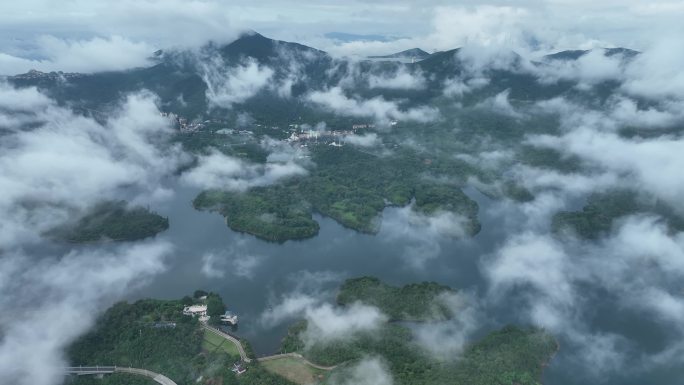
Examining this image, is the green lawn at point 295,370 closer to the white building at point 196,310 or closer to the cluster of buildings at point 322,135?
the white building at point 196,310

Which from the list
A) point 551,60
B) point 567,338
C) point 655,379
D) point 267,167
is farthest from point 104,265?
point 551,60

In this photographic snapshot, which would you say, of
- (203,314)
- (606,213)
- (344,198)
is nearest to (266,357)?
(203,314)

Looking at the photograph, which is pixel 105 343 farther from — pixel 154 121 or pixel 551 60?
pixel 551 60

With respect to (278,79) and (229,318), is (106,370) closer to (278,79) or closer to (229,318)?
(229,318)

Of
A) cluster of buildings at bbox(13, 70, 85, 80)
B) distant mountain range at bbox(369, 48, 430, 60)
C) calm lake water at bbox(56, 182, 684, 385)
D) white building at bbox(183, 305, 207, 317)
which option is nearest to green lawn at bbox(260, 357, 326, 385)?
calm lake water at bbox(56, 182, 684, 385)

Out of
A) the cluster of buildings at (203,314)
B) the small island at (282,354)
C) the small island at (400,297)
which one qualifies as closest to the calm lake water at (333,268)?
the cluster of buildings at (203,314)

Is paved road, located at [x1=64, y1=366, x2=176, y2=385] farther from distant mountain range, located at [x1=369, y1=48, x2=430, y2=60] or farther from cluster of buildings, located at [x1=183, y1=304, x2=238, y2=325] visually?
distant mountain range, located at [x1=369, y1=48, x2=430, y2=60]
